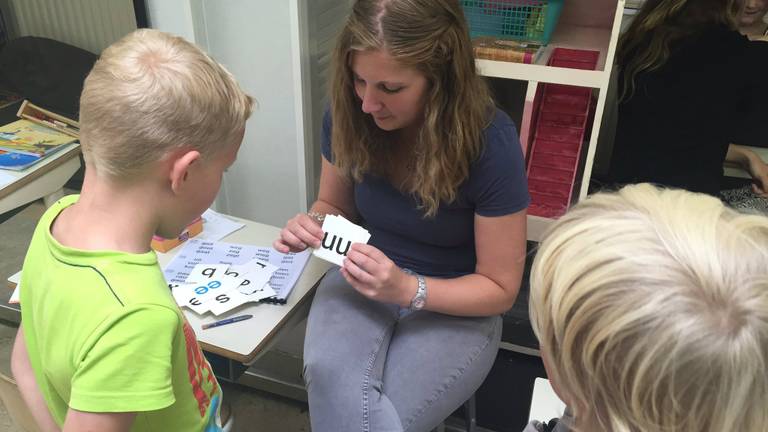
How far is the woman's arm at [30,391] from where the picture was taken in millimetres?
995

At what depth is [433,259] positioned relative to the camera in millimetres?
1522

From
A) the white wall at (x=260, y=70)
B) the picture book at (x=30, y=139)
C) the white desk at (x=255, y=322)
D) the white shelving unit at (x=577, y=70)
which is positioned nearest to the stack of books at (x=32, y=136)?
the picture book at (x=30, y=139)

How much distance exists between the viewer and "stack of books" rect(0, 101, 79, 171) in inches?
71.9

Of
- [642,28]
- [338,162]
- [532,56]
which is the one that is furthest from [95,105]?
[642,28]

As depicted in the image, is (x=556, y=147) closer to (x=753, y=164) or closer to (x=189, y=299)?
(x=753, y=164)

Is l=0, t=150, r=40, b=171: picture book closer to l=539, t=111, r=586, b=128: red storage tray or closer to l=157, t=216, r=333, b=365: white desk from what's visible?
l=157, t=216, r=333, b=365: white desk

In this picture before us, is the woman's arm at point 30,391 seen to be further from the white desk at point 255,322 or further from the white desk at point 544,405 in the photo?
the white desk at point 544,405

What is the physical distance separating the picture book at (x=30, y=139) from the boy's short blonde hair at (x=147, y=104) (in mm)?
1181

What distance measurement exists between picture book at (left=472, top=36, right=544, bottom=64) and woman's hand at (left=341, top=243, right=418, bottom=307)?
58cm

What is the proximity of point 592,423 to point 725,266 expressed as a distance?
236mm

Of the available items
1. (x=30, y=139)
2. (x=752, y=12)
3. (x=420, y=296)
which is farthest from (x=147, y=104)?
(x=752, y=12)

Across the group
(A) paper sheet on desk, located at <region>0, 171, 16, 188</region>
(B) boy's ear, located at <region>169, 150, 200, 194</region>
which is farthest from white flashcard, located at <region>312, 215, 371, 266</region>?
(A) paper sheet on desk, located at <region>0, 171, 16, 188</region>

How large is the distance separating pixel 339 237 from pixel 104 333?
0.65 meters

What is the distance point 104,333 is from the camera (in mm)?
800
